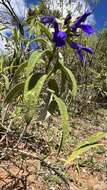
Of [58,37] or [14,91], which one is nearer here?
[58,37]

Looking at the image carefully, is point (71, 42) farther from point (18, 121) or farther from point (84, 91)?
point (84, 91)

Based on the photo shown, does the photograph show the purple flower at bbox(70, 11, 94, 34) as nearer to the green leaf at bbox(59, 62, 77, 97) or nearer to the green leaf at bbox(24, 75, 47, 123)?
the green leaf at bbox(59, 62, 77, 97)

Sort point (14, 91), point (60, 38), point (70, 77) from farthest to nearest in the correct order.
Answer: point (14, 91) → point (70, 77) → point (60, 38)

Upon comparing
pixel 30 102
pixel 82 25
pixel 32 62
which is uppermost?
pixel 82 25

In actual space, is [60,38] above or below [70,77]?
above

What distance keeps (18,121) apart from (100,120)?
8.43 ft

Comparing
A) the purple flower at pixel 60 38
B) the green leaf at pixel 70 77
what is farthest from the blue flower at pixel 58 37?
the green leaf at pixel 70 77

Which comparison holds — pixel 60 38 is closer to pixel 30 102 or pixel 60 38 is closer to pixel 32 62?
pixel 32 62

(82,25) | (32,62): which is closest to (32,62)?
(32,62)

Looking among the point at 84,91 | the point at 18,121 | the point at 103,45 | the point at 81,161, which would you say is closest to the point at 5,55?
the point at 18,121

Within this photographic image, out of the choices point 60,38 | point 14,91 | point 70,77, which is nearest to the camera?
point 60,38

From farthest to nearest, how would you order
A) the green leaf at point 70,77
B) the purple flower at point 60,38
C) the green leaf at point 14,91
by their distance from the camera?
the green leaf at point 14,91, the green leaf at point 70,77, the purple flower at point 60,38

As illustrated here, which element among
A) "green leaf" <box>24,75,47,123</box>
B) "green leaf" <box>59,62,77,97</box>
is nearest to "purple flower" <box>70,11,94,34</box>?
"green leaf" <box>59,62,77,97</box>

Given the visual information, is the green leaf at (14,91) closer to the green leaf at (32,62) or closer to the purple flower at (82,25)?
the green leaf at (32,62)
